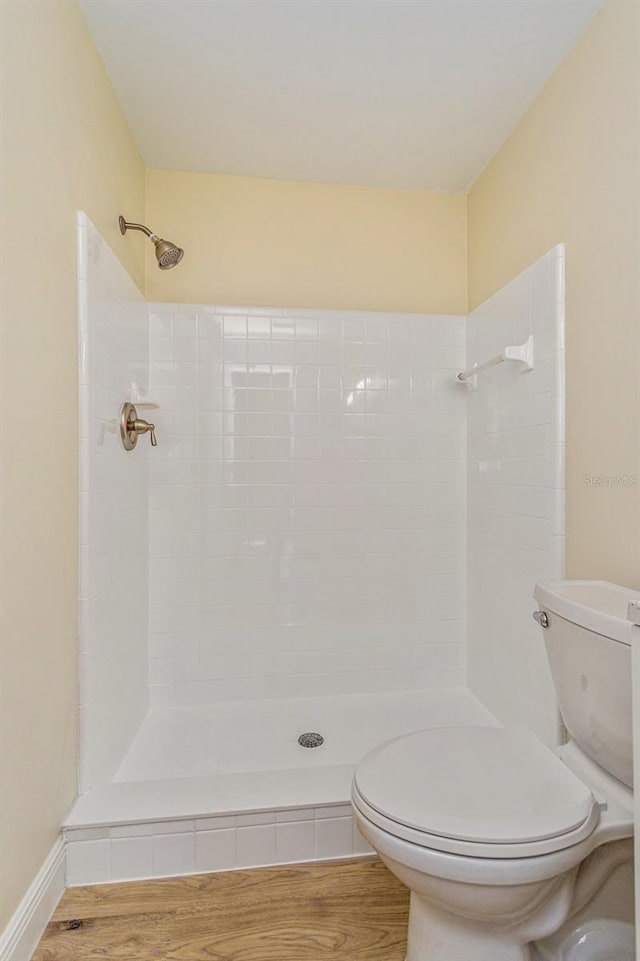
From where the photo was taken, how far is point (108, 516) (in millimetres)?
1525

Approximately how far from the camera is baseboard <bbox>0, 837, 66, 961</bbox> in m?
0.99

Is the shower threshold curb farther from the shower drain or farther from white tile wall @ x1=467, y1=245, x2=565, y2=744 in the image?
white tile wall @ x1=467, y1=245, x2=565, y2=744

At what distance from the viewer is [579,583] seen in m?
1.25

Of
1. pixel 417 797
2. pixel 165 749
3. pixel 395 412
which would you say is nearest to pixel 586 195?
pixel 395 412

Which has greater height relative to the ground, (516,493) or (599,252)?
(599,252)

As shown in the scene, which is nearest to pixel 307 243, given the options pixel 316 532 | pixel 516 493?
pixel 316 532

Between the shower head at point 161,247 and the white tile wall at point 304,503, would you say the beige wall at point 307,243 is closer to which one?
the white tile wall at point 304,503

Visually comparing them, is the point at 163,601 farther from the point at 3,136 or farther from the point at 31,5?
the point at 31,5

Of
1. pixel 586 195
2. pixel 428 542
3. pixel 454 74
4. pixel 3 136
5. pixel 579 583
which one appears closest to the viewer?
pixel 3 136

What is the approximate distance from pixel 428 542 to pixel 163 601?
3.79ft

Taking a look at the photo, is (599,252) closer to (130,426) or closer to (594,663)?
(594,663)

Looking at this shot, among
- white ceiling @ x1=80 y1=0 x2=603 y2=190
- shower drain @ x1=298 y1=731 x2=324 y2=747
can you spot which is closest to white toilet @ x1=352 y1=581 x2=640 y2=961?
shower drain @ x1=298 y1=731 x2=324 y2=747

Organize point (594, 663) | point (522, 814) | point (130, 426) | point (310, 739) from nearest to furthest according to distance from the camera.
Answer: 1. point (522, 814)
2. point (594, 663)
3. point (130, 426)
4. point (310, 739)

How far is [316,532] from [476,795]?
4.08 feet
